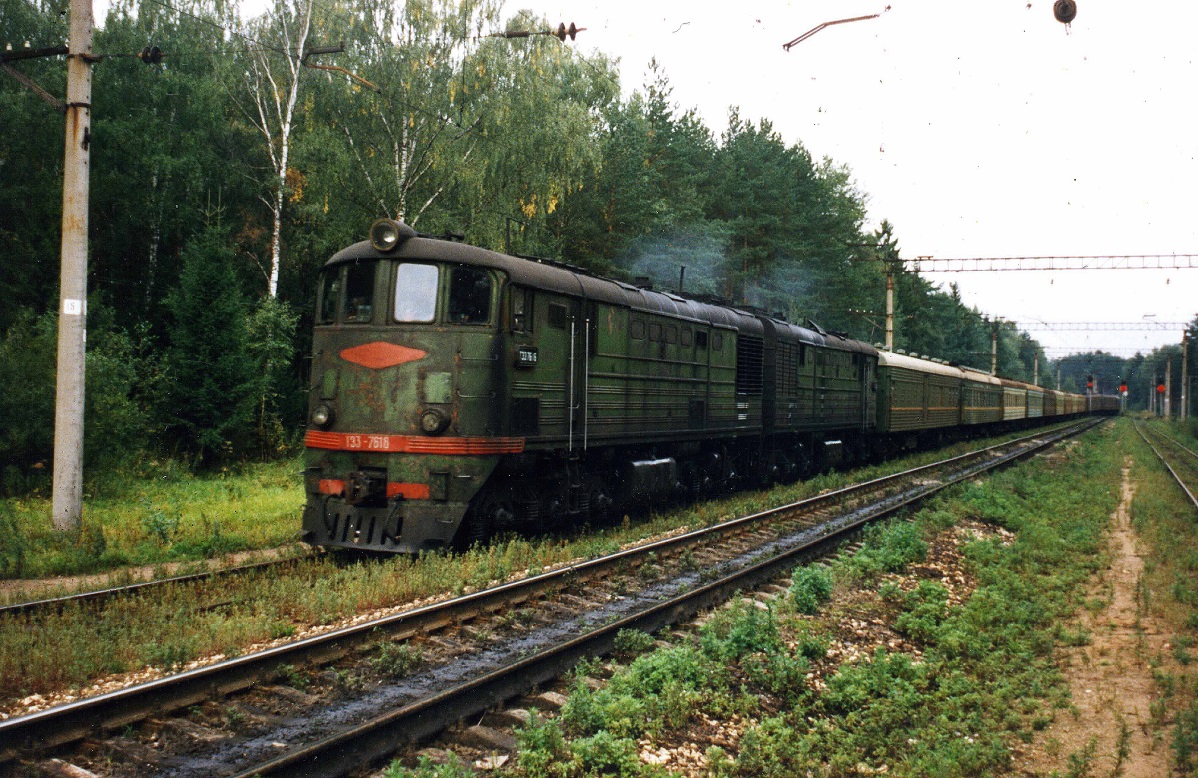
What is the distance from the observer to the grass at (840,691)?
17.8 feet

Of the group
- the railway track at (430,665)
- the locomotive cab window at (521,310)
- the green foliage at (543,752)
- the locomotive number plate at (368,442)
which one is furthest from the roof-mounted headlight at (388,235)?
the green foliage at (543,752)

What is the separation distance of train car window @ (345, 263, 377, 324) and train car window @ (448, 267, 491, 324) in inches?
40.0

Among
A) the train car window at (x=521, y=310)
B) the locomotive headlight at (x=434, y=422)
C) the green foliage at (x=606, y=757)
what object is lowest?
the green foliage at (x=606, y=757)

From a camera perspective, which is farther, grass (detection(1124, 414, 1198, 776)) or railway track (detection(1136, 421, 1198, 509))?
railway track (detection(1136, 421, 1198, 509))

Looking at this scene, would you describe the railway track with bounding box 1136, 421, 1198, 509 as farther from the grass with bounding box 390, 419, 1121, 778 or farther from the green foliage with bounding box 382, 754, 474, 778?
the green foliage with bounding box 382, 754, 474, 778

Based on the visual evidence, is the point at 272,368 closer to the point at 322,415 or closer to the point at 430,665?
the point at 322,415

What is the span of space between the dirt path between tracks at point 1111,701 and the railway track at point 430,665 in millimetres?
3270

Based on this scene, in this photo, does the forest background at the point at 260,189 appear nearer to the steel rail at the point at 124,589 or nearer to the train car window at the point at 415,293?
the steel rail at the point at 124,589

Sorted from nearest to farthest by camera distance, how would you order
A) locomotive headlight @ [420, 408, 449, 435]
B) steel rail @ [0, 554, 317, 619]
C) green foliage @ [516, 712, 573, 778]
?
green foliage @ [516, 712, 573, 778] → steel rail @ [0, 554, 317, 619] → locomotive headlight @ [420, 408, 449, 435]

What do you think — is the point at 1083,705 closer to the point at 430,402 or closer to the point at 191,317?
the point at 430,402

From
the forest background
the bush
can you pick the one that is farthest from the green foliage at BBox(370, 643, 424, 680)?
the forest background

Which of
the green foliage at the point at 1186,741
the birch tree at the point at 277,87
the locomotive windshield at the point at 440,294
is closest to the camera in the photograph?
the green foliage at the point at 1186,741

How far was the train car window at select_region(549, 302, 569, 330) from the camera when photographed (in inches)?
450

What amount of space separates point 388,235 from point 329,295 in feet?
4.02
